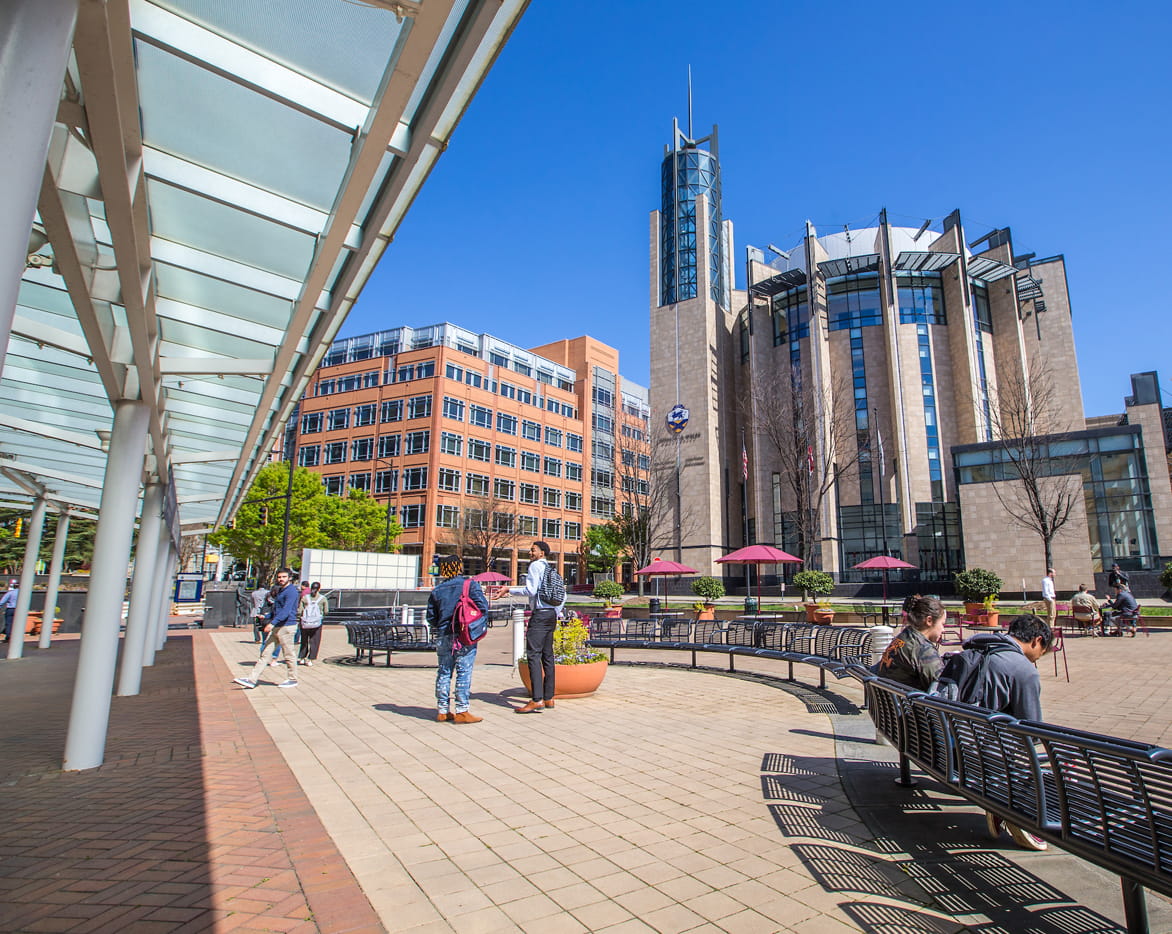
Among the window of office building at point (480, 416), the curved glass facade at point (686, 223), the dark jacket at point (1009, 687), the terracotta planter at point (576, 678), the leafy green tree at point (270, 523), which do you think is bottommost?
the terracotta planter at point (576, 678)

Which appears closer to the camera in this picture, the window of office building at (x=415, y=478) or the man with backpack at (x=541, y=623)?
the man with backpack at (x=541, y=623)

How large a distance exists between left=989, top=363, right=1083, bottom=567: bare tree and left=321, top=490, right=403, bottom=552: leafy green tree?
125 ft

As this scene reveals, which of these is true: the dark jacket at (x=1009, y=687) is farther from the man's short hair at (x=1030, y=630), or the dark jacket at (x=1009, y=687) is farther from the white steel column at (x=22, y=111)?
the white steel column at (x=22, y=111)

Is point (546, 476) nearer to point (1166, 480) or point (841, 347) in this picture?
point (841, 347)

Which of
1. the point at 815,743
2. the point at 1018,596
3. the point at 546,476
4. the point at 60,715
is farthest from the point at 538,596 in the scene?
the point at 546,476

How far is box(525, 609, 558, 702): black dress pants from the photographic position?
7.65 m

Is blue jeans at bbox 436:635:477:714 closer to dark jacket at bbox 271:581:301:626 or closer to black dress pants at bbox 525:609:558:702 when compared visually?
black dress pants at bbox 525:609:558:702

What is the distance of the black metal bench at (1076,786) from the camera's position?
7.79ft

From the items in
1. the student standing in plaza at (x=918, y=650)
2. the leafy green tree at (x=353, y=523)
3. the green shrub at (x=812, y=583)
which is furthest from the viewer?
the leafy green tree at (x=353, y=523)

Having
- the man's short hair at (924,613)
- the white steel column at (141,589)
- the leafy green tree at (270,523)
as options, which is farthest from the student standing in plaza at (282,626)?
the leafy green tree at (270,523)

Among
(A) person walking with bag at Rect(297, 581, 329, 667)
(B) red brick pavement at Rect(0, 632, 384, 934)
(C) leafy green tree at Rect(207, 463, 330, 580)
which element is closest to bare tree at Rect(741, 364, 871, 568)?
(A) person walking with bag at Rect(297, 581, 329, 667)

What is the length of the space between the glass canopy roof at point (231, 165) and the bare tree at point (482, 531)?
50639mm

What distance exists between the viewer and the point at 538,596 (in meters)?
7.73

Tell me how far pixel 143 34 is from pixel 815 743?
22.3ft
